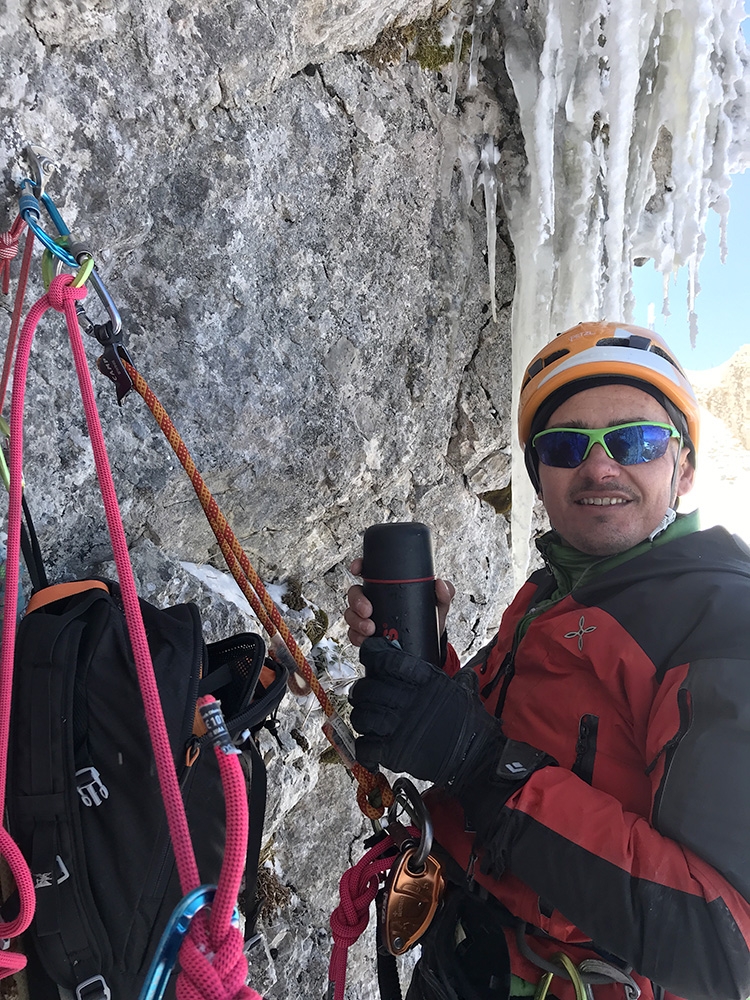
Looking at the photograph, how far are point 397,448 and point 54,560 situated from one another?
1.52 metres

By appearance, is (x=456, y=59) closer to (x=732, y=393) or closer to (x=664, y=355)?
(x=664, y=355)

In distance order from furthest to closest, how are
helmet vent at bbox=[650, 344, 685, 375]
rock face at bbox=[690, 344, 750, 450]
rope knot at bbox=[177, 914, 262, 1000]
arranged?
rock face at bbox=[690, 344, 750, 450] < helmet vent at bbox=[650, 344, 685, 375] < rope knot at bbox=[177, 914, 262, 1000]

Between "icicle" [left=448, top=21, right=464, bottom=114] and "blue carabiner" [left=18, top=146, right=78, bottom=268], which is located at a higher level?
"icicle" [left=448, top=21, right=464, bottom=114]

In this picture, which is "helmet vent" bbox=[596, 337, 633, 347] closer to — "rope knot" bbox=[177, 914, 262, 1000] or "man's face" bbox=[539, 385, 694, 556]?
"man's face" bbox=[539, 385, 694, 556]

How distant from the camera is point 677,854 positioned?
122cm

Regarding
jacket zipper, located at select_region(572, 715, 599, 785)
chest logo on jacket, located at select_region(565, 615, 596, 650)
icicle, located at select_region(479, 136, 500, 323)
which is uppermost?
icicle, located at select_region(479, 136, 500, 323)

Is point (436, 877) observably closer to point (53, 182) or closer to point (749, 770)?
point (749, 770)

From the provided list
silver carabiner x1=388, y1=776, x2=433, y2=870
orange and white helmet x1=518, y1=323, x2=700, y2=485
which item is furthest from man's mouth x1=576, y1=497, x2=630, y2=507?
silver carabiner x1=388, y1=776, x2=433, y2=870

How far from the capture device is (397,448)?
9.66ft

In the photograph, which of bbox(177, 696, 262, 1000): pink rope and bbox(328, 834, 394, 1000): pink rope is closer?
bbox(177, 696, 262, 1000): pink rope

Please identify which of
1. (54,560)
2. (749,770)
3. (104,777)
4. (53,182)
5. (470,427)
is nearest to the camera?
(749,770)

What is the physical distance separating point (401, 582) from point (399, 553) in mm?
73

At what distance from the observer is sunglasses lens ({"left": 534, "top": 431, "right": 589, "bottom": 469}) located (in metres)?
1.89

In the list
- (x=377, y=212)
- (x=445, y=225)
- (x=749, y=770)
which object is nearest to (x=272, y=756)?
(x=749, y=770)
